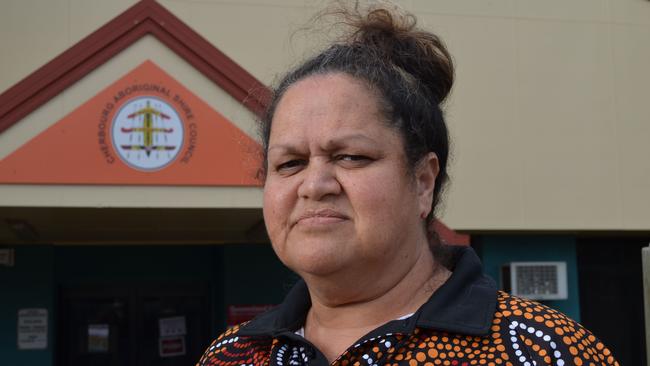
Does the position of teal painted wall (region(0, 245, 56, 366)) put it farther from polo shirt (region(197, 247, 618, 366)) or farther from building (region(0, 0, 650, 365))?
polo shirt (region(197, 247, 618, 366))

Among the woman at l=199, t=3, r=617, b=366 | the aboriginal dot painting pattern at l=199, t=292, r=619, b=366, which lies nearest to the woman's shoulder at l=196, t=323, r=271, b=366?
the woman at l=199, t=3, r=617, b=366

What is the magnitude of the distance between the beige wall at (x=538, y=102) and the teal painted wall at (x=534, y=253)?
448mm

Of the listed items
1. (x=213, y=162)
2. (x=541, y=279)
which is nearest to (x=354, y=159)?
(x=213, y=162)

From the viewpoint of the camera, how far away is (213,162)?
564 centimetres

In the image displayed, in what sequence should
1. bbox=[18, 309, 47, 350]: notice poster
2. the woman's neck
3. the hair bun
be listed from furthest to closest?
1. bbox=[18, 309, 47, 350]: notice poster
2. the hair bun
3. the woman's neck

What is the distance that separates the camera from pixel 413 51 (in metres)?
1.71

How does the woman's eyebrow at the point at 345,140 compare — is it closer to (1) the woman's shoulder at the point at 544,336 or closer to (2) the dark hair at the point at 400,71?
(2) the dark hair at the point at 400,71

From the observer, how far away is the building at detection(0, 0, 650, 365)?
552 centimetres

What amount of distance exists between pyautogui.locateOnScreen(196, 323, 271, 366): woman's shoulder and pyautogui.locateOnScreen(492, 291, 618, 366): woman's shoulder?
0.51 meters

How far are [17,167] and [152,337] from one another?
383cm

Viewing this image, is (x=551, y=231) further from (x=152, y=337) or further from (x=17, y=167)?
(x=17, y=167)

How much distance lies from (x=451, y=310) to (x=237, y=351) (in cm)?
52

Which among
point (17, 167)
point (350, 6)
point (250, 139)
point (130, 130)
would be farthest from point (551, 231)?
point (350, 6)

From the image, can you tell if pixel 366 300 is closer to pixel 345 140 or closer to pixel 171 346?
pixel 345 140
